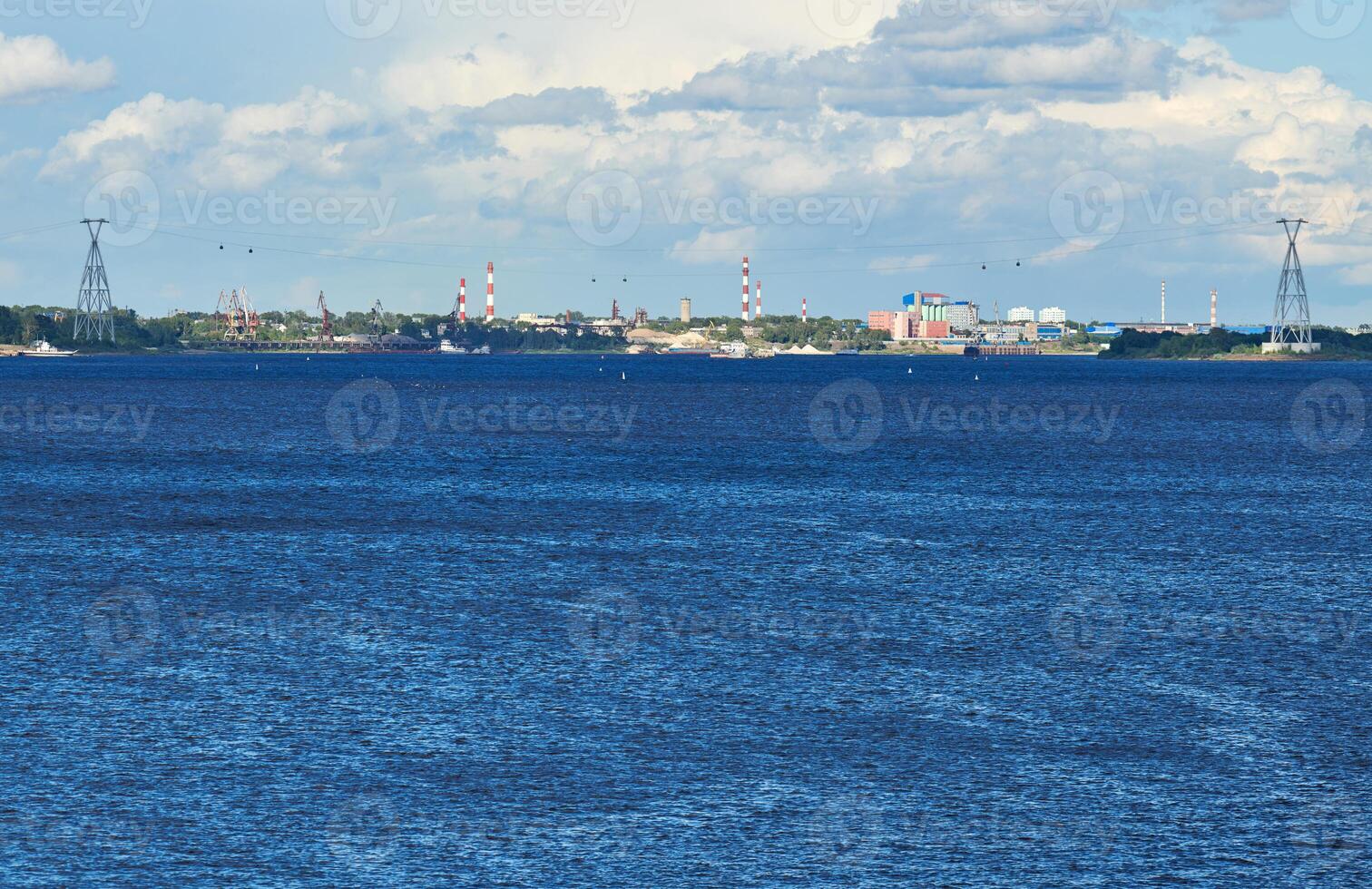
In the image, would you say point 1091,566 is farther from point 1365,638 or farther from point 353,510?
point 353,510

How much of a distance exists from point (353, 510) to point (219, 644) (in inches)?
1397

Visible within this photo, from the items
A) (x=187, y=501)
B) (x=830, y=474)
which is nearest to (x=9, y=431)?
(x=187, y=501)

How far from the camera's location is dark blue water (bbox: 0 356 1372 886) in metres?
26.9

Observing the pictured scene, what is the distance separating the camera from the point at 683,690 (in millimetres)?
37812

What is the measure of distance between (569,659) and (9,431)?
115 meters

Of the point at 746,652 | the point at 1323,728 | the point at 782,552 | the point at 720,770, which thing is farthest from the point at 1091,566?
the point at 720,770

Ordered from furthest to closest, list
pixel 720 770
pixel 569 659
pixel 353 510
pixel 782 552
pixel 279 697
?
pixel 353 510
pixel 782 552
pixel 569 659
pixel 279 697
pixel 720 770

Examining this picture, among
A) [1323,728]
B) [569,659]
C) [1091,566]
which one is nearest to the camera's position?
[1323,728]

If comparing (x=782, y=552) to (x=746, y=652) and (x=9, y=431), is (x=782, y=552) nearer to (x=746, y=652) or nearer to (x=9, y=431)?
(x=746, y=652)

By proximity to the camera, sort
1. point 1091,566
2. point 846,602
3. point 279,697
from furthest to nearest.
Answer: point 1091,566 < point 846,602 < point 279,697

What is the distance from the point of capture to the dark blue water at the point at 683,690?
26.9 meters

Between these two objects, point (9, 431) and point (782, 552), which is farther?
point (9, 431)

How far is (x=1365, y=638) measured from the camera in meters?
44.6

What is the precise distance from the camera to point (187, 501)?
82.2 metres
